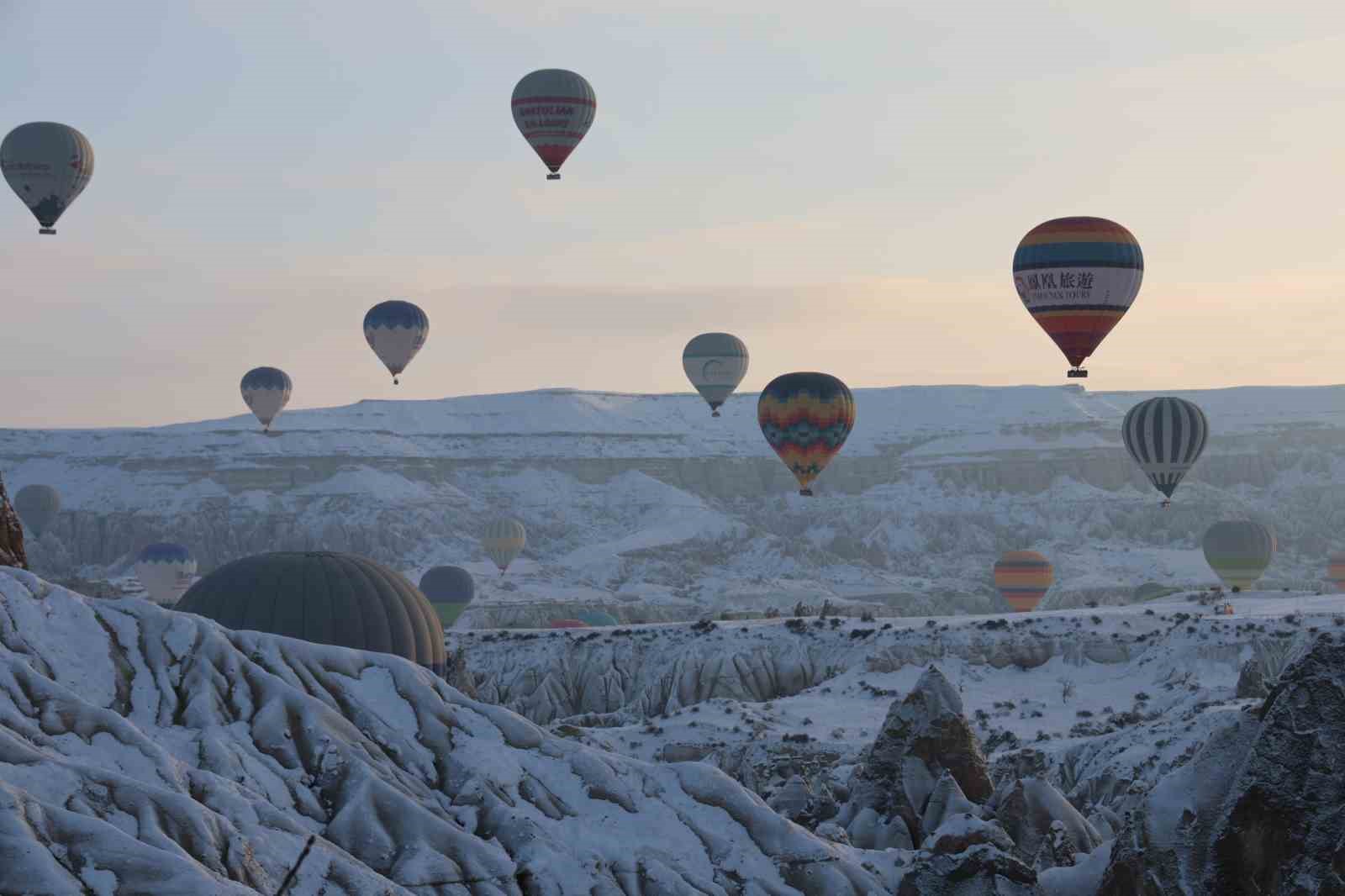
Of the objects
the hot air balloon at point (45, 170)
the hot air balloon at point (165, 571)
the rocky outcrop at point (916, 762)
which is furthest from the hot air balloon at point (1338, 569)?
the rocky outcrop at point (916, 762)

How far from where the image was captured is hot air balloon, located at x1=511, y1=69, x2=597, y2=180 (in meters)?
102

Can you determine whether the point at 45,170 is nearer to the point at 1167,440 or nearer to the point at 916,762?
the point at 1167,440

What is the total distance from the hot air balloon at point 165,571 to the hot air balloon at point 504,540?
35.4 m

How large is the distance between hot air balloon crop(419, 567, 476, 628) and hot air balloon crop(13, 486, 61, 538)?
69.0 meters

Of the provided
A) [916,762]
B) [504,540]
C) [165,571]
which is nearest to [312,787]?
[916,762]

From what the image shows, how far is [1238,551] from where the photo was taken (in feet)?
436

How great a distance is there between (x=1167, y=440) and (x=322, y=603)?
7476 centimetres

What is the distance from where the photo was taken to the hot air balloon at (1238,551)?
133 metres

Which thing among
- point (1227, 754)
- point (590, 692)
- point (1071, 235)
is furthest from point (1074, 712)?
point (1227, 754)

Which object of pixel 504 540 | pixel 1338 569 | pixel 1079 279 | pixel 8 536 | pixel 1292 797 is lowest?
pixel 1292 797

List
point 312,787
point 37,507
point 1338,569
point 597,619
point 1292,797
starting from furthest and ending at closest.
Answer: point 37,507, point 1338,569, point 597,619, point 1292,797, point 312,787

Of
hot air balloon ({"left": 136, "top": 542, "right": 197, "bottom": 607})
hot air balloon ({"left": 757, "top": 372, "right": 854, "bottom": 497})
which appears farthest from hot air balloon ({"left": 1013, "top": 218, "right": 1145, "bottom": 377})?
hot air balloon ({"left": 136, "top": 542, "right": 197, "bottom": 607})

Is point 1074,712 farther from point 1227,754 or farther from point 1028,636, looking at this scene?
point 1227,754

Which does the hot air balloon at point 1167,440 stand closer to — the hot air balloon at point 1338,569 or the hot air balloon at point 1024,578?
the hot air balloon at point 1024,578
